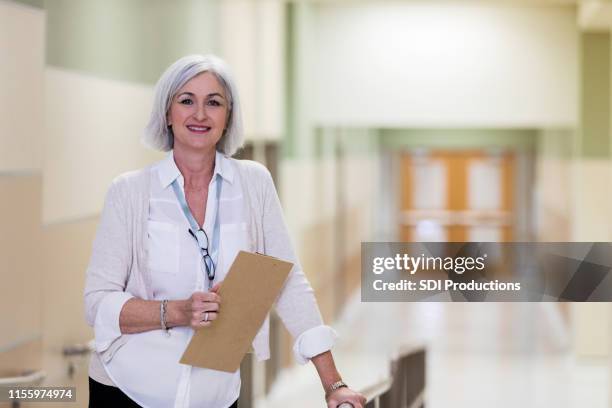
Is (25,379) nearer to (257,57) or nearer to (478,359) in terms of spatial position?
(257,57)

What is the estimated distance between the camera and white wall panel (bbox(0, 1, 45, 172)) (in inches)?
129

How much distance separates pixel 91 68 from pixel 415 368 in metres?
1.93

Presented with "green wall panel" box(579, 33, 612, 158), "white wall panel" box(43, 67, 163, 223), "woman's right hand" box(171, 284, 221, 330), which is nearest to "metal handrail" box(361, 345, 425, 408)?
"woman's right hand" box(171, 284, 221, 330)

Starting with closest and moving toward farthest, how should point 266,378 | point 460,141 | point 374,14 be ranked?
point 266,378
point 374,14
point 460,141

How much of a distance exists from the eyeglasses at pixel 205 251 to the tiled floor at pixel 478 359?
378 centimetres

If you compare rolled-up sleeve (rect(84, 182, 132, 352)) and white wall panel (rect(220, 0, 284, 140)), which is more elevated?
white wall panel (rect(220, 0, 284, 140))

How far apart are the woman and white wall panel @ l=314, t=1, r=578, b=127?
22.4ft

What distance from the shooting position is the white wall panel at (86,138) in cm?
374

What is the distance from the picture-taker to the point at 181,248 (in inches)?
101

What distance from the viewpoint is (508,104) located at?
966 cm

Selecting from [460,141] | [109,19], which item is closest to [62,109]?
[109,19]

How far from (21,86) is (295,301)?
134 centimetres

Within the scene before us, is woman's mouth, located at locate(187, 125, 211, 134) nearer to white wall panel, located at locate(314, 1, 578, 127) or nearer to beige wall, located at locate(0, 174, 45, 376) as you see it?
beige wall, located at locate(0, 174, 45, 376)

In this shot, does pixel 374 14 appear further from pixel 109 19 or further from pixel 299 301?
pixel 299 301
